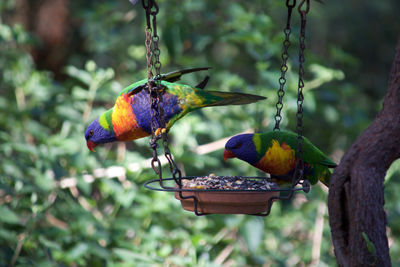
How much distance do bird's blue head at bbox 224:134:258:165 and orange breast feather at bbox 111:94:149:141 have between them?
0.41 m

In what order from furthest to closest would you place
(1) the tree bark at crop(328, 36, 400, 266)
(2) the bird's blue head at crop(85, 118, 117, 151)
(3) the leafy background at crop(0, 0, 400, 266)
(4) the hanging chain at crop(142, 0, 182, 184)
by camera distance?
1. (3) the leafy background at crop(0, 0, 400, 266)
2. (2) the bird's blue head at crop(85, 118, 117, 151)
3. (4) the hanging chain at crop(142, 0, 182, 184)
4. (1) the tree bark at crop(328, 36, 400, 266)

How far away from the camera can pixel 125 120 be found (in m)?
1.87

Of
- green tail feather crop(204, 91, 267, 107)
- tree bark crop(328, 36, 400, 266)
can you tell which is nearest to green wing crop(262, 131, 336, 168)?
green tail feather crop(204, 91, 267, 107)

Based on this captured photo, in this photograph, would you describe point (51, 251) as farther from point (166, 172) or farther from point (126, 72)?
point (126, 72)

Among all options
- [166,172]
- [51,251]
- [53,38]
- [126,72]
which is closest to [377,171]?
[166,172]

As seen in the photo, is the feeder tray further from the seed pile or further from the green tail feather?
the green tail feather

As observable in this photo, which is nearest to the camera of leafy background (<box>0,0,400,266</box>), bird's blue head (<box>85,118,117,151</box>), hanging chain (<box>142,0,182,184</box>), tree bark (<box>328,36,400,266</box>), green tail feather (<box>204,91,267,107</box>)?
tree bark (<box>328,36,400,266</box>)

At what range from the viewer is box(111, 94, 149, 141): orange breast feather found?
6.08 ft

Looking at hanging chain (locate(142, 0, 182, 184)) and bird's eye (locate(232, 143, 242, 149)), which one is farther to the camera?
bird's eye (locate(232, 143, 242, 149))

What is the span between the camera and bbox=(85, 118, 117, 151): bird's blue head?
1.93 m

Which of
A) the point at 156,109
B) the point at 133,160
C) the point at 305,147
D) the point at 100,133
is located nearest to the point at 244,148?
the point at 305,147

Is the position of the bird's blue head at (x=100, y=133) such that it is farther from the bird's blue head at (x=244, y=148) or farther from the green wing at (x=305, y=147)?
the green wing at (x=305, y=147)

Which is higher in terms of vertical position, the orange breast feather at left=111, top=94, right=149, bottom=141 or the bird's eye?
the orange breast feather at left=111, top=94, right=149, bottom=141

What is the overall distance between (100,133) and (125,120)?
0.17m
